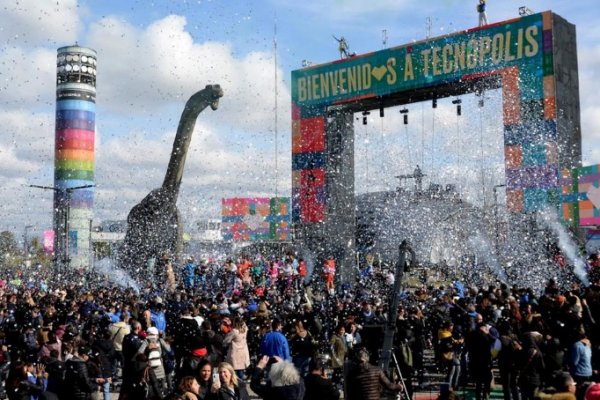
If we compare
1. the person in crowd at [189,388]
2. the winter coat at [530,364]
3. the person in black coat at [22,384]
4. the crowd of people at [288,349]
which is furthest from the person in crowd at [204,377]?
the winter coat at [530,364]

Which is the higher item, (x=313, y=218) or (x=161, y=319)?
(x=313, y=218)

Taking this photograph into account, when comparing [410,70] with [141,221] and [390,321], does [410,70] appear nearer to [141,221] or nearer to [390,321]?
[141,221]

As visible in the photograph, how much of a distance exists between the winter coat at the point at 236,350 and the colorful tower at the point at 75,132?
2523 inches

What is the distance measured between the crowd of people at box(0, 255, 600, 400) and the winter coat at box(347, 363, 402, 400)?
0.04 feet

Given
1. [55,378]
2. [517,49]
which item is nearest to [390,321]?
[55,378]

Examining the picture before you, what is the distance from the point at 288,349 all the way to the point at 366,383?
3.77 metres

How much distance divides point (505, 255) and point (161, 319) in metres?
21.6

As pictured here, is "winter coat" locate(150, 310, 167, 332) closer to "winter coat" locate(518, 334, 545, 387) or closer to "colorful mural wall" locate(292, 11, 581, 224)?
"winter coat" locate(518, 334, 545, 387)

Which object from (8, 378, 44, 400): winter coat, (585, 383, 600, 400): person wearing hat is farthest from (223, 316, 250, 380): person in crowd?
(585, 383, 600, 400): person wearing hat

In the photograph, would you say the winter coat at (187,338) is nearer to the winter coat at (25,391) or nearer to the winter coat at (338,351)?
the winter coat at (25,391)

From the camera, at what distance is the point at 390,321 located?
385 inches

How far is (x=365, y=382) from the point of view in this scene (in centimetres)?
801

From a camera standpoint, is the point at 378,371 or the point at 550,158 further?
the point at 550,158

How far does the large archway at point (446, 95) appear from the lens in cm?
3116
